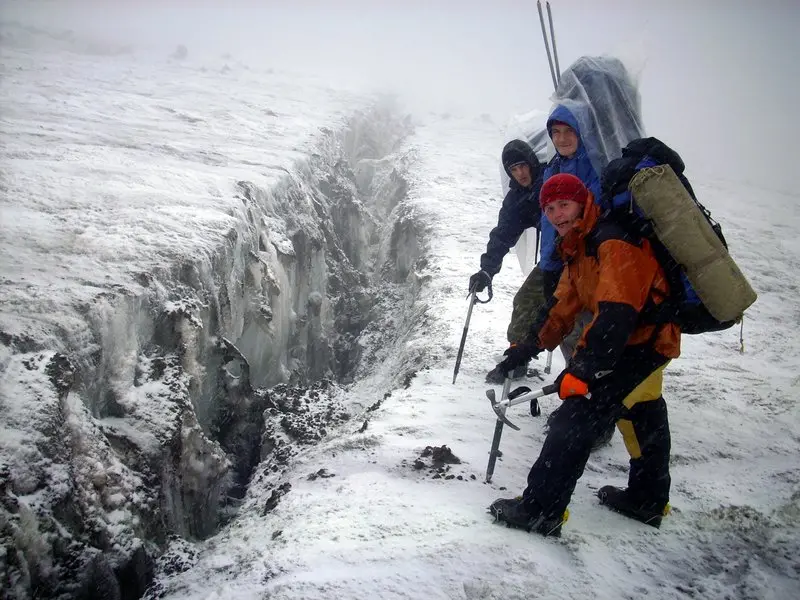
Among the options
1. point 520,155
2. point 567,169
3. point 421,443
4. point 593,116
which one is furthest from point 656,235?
point 421,443

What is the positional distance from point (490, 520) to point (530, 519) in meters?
0.28

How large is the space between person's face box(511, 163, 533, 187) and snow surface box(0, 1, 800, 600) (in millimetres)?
2408

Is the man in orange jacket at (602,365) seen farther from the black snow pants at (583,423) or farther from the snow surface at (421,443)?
the snow surface at (421,443)

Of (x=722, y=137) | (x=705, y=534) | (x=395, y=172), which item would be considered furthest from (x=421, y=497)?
(x=722, y=137)

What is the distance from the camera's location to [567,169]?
398 cm

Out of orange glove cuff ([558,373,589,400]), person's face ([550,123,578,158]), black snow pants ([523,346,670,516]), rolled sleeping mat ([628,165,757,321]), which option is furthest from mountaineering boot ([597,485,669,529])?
person's face ([550,123,578,158])

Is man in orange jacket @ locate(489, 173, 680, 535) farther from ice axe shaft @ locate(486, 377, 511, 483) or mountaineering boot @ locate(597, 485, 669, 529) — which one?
ice axe shaft @ locate(486, 377, 511, 483)

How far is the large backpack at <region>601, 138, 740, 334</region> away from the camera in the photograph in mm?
2677

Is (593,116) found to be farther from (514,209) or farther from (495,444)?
(495,444)

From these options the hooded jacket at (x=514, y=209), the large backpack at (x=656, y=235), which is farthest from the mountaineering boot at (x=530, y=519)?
the hooded jacket at (x=514, y=209)

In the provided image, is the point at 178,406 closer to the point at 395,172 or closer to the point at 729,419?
the point at 729,419

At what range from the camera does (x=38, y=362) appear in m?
3.37

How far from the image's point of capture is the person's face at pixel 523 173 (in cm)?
452

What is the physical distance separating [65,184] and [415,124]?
32819 mm
